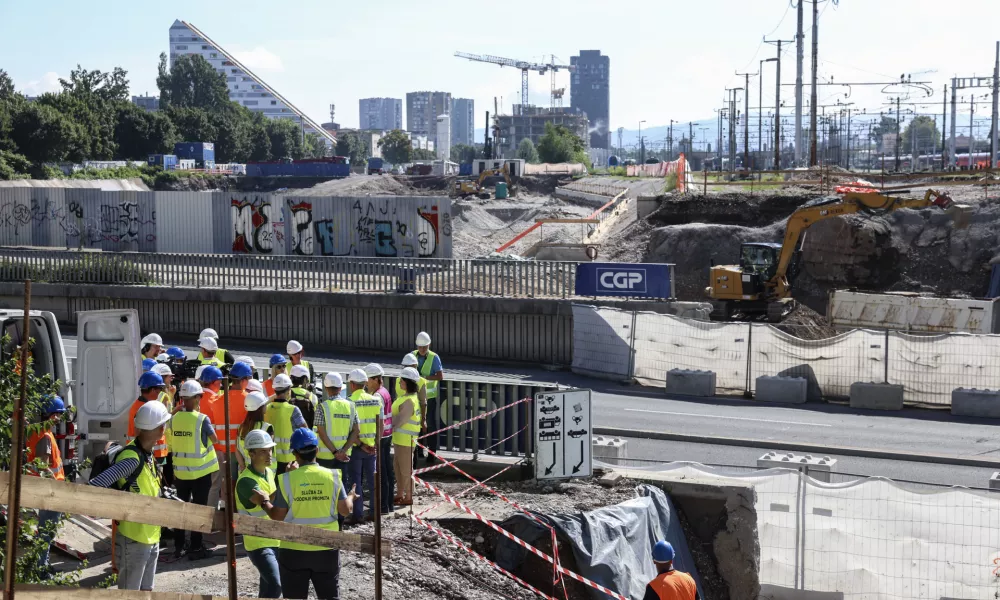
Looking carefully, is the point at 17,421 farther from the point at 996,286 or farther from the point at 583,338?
the point at 996,286

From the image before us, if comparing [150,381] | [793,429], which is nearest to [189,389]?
[150,381]

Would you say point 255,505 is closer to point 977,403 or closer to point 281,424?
point 281,424

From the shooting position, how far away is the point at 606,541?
35.0 ft

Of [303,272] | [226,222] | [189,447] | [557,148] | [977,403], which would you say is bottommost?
[977,403]

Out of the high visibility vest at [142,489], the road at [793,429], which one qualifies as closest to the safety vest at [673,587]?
the high visibility vest at [142,489]

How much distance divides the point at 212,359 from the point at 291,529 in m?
8.15

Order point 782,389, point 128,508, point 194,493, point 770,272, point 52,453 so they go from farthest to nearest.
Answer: point 770,272
point 782,389
point 194,493
point 52,453
point 128,508

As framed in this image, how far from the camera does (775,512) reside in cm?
1179

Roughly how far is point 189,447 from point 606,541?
13.3 ft

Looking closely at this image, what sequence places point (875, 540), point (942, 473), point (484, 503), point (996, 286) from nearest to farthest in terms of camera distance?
point (875, 540), point (484, 503), point (942, 473), point (996, 286)

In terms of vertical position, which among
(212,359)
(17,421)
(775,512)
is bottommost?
(775,512)

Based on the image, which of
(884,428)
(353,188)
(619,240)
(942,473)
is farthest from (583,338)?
(353,188)

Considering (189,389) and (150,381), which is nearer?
(189,389)

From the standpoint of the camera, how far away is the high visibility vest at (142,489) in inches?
300
